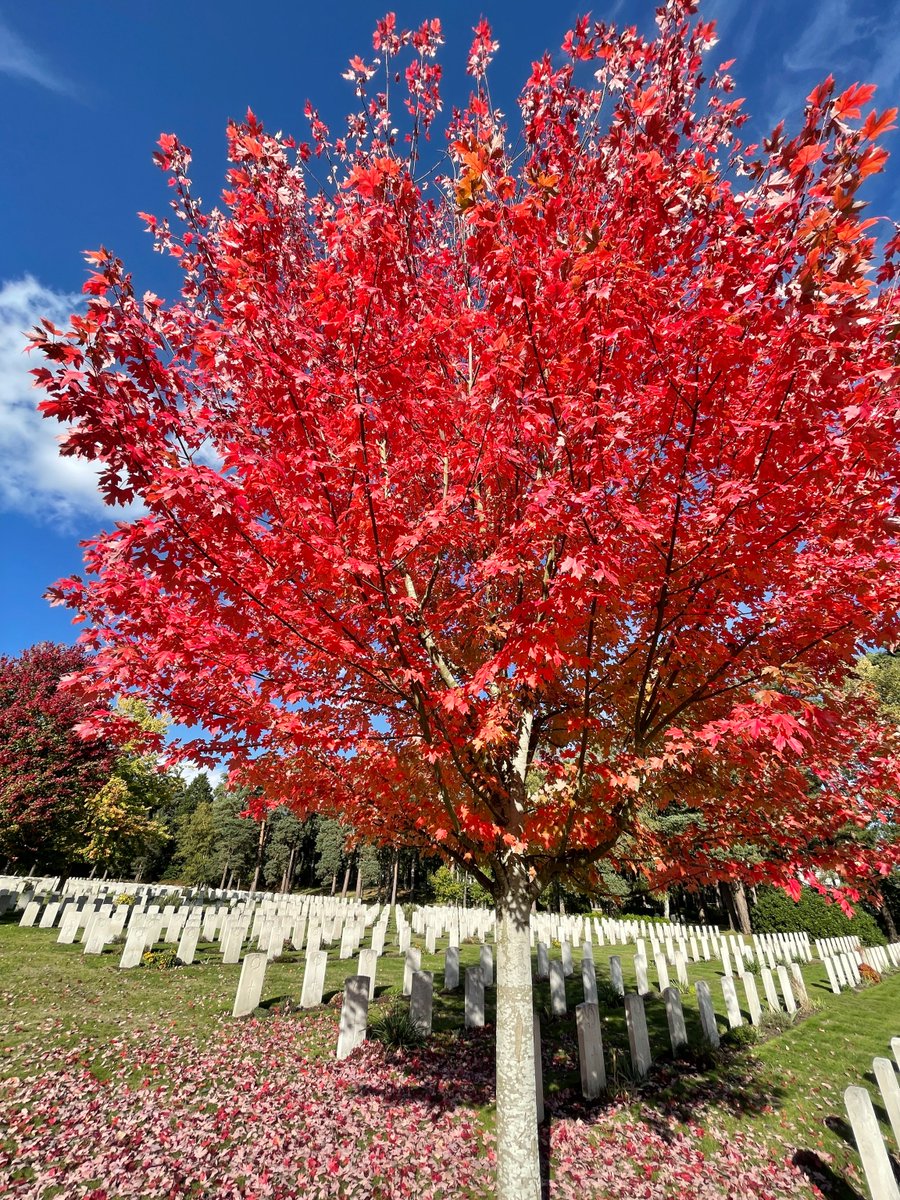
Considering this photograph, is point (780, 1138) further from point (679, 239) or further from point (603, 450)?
point (679, 239)

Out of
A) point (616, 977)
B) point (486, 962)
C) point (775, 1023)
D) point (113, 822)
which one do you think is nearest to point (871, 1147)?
point (486, 962)

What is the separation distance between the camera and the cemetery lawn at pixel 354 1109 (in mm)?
4289

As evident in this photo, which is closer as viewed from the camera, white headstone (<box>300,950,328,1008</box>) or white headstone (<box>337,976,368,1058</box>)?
white headstone (<box>337,976,368,1058</box>)

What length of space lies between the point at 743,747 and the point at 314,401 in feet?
14.9

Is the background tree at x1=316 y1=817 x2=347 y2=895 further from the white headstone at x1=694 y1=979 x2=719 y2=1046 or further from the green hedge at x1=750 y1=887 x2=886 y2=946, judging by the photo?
the white headstone at x1=694 y1=979 x2=719 y2=1046

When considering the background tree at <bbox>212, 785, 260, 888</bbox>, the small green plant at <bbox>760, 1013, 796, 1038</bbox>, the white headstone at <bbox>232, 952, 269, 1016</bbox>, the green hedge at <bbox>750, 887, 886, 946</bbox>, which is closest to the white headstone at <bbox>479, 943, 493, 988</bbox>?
the white headstone at <bbox>232, 952, 269, 1016</bbox>

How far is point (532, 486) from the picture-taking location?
170 inches

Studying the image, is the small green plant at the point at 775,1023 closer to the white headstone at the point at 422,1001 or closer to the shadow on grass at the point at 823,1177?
the shadow on grass at the point at 823,1177

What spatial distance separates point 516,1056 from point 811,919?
29.1 meters

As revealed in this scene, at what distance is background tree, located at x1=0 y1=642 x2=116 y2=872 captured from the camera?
18.4 m

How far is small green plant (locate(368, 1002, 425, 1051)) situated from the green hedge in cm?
2369

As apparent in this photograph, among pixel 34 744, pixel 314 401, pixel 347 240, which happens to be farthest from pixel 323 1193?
pixel 34 744

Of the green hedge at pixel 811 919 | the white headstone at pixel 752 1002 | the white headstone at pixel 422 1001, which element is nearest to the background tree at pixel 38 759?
the white headstone at pixel 422 1001

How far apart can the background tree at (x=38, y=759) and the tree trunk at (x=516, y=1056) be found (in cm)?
1794
